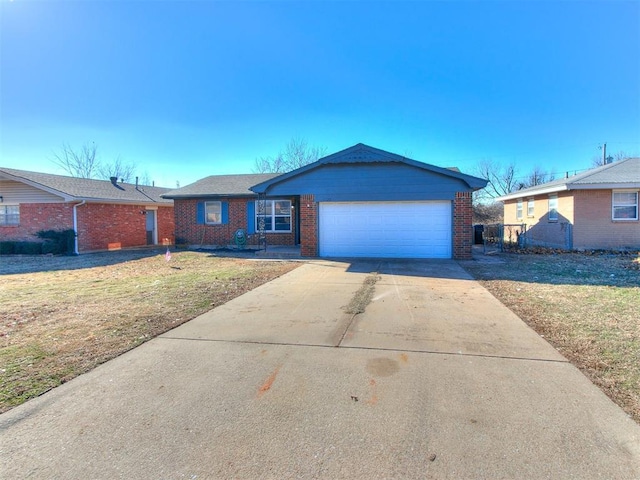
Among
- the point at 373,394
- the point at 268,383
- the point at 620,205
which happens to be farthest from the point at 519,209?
the point at 268,383

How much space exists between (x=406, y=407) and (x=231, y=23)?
1099cm

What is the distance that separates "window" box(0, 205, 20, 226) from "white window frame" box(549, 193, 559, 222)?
26110 millimetres

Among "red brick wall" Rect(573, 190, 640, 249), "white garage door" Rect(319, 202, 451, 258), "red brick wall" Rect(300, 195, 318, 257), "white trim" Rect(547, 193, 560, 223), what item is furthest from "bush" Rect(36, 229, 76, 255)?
"white trim" Rect(547, 193, 560, 223)

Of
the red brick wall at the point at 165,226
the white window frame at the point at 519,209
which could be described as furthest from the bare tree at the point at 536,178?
the red brick wall at the point at 165,226

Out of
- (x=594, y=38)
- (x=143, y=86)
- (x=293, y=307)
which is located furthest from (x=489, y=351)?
(x=143, y=86)

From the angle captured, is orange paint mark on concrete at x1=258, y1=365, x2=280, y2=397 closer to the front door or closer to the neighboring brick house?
the neighboring brick house

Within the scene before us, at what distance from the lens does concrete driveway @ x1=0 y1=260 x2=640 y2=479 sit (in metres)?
2.21

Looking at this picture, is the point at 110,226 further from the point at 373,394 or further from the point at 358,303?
the point at 373,394

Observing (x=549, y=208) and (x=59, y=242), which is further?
(x=549, y=208)

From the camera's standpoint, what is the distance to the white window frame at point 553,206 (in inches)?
646

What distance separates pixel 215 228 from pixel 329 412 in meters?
16.2

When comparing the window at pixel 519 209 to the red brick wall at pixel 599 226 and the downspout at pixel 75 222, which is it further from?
the downspout at pixel 75 222

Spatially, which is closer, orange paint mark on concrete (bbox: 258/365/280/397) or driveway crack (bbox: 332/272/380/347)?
orange paint mark on concrete (bbox: 258/365/280/397)

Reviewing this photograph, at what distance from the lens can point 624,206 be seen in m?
14.7
